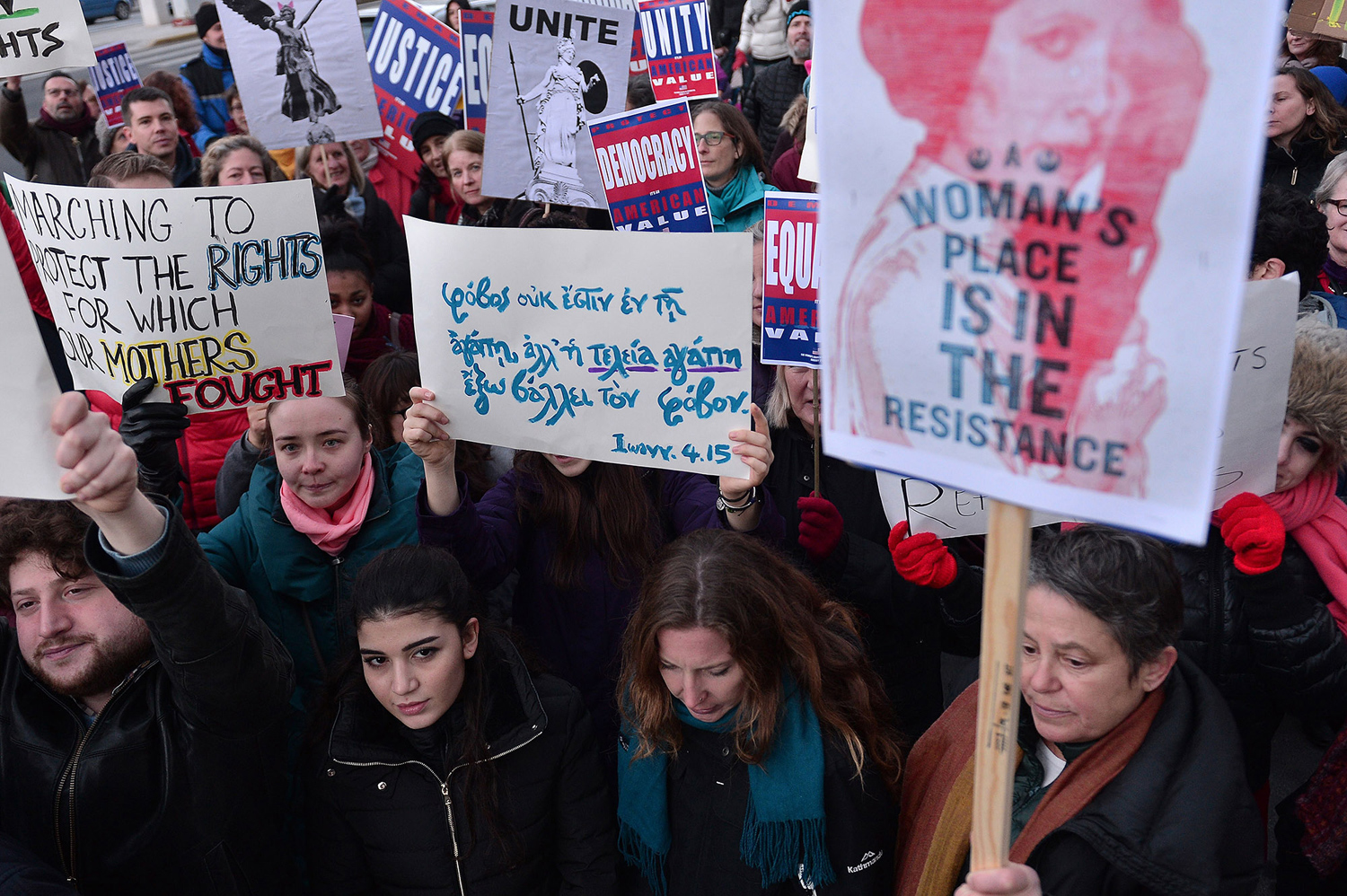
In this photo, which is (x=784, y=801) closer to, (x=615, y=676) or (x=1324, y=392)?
(x=615, y=676)

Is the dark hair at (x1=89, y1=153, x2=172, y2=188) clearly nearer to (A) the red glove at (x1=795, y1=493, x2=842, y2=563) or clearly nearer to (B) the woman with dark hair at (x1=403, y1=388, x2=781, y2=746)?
(B) the woman with dark hair at (x1=403, y1=388, x2=781, y2=746)

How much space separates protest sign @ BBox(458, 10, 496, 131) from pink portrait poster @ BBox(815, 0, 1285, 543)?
15.9 ft

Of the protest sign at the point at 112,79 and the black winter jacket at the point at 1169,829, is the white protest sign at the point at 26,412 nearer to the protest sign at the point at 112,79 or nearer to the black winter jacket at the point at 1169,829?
the black winter jacket at the point at 1169,829

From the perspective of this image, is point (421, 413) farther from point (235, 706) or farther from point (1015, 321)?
point (1015, 321)

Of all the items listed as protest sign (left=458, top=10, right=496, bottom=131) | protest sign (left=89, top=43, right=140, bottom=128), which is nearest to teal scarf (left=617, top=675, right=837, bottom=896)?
protest sign (left=458, top=10, right=496, bottom=131)

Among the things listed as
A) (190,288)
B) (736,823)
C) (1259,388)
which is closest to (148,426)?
(190,288)

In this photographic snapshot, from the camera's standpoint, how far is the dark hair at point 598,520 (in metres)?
2.89

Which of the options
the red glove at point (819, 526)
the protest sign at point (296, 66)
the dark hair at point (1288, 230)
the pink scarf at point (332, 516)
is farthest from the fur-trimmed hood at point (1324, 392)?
the protest sign at point (296, 66)

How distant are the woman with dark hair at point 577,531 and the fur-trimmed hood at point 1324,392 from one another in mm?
1329

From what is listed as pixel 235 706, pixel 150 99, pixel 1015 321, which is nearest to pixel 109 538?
pixel 235 706

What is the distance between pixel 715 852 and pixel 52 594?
1.51 meters

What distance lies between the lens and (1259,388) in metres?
2.51

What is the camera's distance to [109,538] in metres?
1.85

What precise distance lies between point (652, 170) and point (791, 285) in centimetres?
134
